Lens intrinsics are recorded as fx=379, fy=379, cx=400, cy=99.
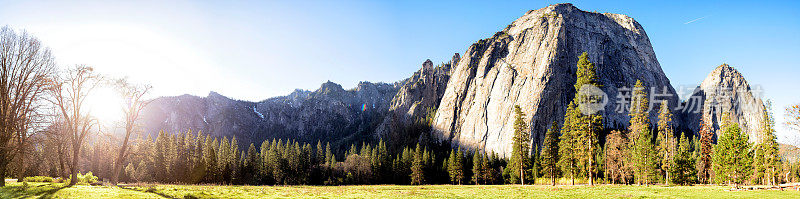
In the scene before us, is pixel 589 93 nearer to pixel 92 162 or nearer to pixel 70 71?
pixel 70 71

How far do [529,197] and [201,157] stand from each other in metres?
86.4

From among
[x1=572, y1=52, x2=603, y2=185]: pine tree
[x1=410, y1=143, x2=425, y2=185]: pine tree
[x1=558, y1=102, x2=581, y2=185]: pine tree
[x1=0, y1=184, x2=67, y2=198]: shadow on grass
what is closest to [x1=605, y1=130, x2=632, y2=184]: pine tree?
[x1=558, y1=102, x2=581, y2=185]: pine tree

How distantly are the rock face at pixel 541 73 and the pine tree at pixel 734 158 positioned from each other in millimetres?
99348

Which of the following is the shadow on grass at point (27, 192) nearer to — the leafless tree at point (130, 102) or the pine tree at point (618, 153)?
the leafless tree at point (130, 102)

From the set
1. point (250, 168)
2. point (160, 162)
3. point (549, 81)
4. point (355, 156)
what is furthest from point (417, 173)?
point (549, 81)

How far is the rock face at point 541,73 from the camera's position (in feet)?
501

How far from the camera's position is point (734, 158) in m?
42.3

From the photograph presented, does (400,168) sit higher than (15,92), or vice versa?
(15,92)

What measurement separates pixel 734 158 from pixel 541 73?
117 metres

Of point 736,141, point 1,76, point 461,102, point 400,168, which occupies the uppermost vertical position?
point 461,102

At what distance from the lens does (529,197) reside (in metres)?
27.1

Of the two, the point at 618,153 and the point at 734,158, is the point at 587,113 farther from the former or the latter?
the point at 618,153

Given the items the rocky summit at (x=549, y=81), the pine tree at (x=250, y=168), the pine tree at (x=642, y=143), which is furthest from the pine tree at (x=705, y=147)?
the pine tree at (x=250, y=168)

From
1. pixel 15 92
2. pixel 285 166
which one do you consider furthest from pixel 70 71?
pixel 285 166
